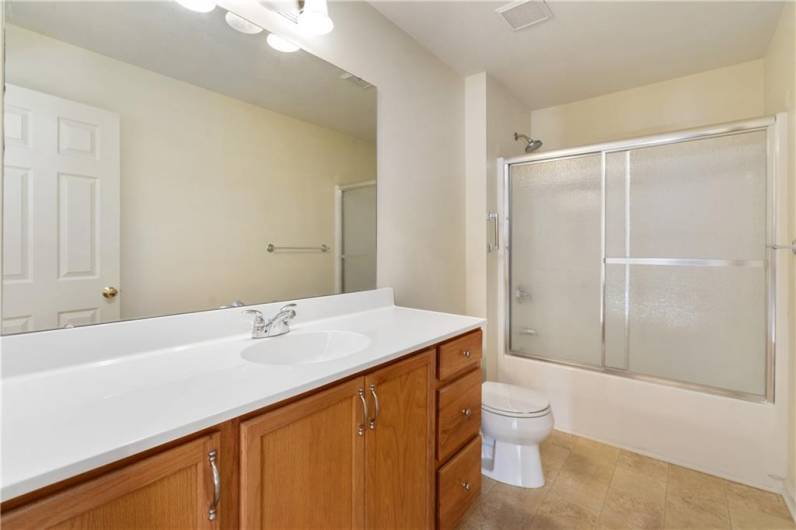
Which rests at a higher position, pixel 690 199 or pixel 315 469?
pixel 690 199

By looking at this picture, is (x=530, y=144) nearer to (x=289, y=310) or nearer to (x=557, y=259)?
(x=557, y=259)

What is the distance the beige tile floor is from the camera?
149cm

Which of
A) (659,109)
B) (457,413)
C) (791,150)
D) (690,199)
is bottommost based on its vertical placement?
(457,413)

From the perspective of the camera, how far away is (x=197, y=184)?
1.13 meters

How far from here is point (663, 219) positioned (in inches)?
82.2

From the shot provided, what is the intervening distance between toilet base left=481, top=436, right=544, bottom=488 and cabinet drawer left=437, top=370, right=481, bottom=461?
0.41 meters

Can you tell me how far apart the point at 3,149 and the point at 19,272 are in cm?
28

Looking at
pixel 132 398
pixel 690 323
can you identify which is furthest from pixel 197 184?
pixel 690 323

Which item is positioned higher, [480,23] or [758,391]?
[480,23]

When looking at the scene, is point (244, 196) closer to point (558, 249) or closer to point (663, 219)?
point (558, 249)

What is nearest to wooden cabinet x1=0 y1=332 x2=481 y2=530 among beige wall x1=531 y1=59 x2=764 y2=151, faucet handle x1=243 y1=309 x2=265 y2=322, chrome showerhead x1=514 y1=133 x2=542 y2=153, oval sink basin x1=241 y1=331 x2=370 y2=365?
oval sink basin x1=241 y1=331 x2=370 y2=365

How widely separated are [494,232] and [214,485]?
2.17 metres

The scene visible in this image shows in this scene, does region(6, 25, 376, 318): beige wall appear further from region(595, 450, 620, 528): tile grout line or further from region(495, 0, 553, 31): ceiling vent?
region(595, 450, 620, 528): tile grout line

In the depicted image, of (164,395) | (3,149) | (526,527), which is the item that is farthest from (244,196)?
(526,527)
